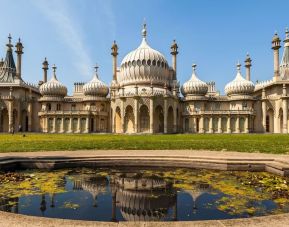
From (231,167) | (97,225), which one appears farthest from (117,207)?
(231,167)

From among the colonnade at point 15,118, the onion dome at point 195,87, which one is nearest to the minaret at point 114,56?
the onion dome at point 195,87

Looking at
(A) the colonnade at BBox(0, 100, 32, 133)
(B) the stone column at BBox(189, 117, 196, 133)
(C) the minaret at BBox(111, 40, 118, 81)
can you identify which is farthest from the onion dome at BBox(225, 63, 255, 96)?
(A) the colonnade at BBox(0, 100, 32, 133)

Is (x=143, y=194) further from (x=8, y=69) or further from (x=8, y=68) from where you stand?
(x=8, y=68)

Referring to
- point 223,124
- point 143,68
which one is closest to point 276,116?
point 223,124

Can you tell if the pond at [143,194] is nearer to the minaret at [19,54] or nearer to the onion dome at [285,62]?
the onion dome at [285,62]

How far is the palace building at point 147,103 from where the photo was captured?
57.3 metres

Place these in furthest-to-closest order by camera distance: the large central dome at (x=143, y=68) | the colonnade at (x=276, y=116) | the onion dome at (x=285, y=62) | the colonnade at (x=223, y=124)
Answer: the onion dome at (x=285, y=62), the large central dome at (x=143, y=68), the colonnade at (x=223, y=124), the colonnade at (x=276, y=116)

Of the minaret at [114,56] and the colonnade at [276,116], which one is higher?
the minaret at [114,56]

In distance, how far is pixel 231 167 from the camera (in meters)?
12.3

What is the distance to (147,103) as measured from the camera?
55.8 metres

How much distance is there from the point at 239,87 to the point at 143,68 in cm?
2342

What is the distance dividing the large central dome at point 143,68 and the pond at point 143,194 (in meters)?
50.1

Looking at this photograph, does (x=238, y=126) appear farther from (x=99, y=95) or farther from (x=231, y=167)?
(x=231, y=167)

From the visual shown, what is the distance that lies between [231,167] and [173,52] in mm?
63986
